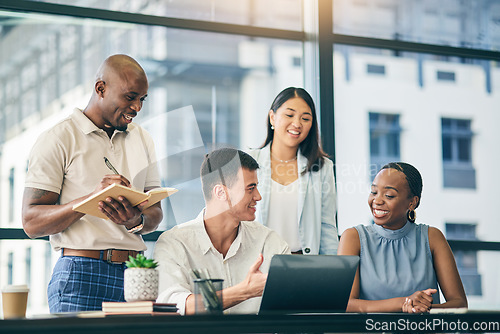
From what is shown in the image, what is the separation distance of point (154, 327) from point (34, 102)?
239cm

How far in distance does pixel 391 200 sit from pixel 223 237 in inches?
28.6

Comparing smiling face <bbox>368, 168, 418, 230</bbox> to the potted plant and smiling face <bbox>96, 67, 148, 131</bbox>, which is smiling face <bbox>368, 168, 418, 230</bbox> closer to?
smiling face <bbox>96, 67, 148, 131</bbox>

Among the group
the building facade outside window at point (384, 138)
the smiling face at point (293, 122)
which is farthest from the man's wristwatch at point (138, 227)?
the building facade outside window at point (384, 138)

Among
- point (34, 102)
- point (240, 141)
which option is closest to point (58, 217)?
point (34, 102)

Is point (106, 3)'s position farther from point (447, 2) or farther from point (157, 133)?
point (447, 2)

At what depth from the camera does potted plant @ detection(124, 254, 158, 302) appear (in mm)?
1631

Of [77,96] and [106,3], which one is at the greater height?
[106,3]

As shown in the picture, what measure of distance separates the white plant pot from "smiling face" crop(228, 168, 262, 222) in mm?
672

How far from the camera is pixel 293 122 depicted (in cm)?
311

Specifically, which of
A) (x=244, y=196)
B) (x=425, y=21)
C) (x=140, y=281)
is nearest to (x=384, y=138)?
(x=425, y=21)

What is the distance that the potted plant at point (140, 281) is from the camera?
5.35ft

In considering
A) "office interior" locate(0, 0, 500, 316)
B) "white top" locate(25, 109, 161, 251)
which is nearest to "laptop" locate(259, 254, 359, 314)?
"white top" locate(25, 109, 161, 251)

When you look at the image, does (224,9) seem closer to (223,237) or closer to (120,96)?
(120,96)

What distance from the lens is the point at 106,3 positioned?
361 centimetres
